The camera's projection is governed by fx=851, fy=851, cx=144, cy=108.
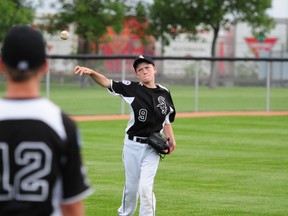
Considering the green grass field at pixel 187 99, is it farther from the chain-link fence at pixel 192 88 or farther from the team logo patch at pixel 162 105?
the team logo patch at pixel 162 105

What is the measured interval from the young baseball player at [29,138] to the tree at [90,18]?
4146 centimetres

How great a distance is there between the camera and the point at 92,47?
49250 mm

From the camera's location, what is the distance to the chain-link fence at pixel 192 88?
93.0ft

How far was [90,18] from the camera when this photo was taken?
45594 mm

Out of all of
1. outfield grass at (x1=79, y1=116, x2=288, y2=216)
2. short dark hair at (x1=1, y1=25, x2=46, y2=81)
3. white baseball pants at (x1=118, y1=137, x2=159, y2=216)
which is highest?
short dark hair at (x1=1, y1=25, x2=46, y2=81)

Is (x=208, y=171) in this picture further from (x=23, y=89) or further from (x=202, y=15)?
(x=202, y=15)

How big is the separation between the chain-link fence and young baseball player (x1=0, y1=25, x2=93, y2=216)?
2191cm

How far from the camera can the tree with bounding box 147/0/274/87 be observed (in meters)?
47.4

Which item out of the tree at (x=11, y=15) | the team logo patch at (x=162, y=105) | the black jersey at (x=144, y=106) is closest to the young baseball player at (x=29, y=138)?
the black jersey at (x=144, y=106)

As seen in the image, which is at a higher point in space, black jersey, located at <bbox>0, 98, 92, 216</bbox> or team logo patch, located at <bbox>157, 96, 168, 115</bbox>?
black jersey, located at <bbox>0, 98, 92, 216</bbox>

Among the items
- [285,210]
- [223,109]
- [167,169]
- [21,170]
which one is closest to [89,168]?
[167,169]

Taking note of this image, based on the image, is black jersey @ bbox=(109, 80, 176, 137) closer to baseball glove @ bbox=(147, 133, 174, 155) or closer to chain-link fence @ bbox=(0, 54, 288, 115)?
baseball glove @ bbox=(147, 133, 174, 155)

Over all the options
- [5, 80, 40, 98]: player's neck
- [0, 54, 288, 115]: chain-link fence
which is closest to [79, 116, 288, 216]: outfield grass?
[5, 80, 40, 98]: player's neck

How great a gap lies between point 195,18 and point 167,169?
34544 mm
